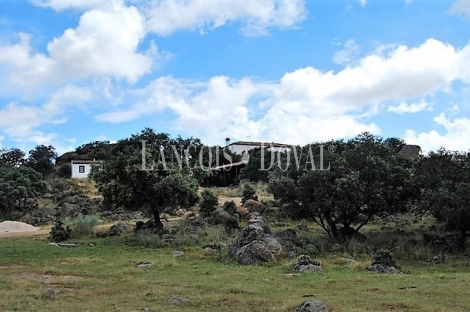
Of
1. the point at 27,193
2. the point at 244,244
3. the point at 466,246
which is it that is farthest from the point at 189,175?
the point at 27,193

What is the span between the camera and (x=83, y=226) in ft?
84.5

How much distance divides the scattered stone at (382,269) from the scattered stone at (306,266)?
4.72ft

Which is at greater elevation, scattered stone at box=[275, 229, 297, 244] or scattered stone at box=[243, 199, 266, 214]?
scattered stone at box=[243, 199, 266, 214]

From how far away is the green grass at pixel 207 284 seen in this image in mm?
9234

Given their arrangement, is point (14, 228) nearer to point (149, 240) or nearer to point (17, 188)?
point (17, 188)

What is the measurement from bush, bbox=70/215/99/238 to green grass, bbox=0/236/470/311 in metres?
7.11

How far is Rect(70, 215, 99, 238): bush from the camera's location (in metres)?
25.0

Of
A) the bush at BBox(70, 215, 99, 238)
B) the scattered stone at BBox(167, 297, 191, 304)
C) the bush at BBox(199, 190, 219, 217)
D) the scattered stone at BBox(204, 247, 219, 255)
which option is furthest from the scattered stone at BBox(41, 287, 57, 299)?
the bush at BBox(199, 190, 219, 217)

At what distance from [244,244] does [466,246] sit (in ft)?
26.9

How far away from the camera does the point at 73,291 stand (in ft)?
35.8

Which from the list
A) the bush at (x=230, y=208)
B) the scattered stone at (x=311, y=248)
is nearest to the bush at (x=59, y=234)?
the bush at (x=230, y=208)

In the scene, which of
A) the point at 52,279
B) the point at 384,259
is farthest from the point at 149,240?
the point at 384,259

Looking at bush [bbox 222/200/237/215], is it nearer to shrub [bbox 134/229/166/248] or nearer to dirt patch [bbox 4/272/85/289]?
shrub [bbox 134/229/166/248]

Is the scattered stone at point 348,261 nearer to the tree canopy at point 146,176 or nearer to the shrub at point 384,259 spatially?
the shrub at point 384,259
